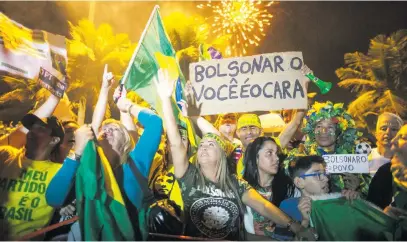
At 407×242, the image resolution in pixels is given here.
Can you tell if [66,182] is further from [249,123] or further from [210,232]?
[249,123]

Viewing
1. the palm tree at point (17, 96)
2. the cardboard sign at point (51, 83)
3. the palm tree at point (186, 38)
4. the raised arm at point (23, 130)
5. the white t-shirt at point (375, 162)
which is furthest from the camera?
the palm tree at point (186, 38)

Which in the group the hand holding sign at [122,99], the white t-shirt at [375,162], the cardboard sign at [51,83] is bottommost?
the white t-shirt at [375,162]

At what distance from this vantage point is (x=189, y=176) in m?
4.53

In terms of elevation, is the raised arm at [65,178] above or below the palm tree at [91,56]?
below

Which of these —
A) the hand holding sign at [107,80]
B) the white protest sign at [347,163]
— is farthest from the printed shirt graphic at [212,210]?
the hand holding sign at [107,80]

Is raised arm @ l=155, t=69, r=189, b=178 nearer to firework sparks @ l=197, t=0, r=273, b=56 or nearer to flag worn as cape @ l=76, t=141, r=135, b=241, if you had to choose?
flag worn as cape @ l=76, t=141, r=135, b=241

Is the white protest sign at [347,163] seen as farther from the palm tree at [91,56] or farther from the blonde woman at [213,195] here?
→ the palm tree at [91,56]

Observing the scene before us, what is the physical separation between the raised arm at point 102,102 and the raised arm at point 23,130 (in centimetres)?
59

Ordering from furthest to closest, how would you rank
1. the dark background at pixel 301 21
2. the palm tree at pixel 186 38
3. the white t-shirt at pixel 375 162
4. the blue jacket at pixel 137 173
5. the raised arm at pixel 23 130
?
the palm tree at pixel 186 38 < the dark background at pixel 301 21 < the raised arm at pixel 23 130 < the white t-shirt at pixel 375 162 < the blue jacket at pixel 137 173

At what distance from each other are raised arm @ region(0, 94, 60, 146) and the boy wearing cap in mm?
75

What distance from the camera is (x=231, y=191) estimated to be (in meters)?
4.49

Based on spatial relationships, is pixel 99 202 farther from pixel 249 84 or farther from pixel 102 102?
pixel 249 84

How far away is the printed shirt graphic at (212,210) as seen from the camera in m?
4.46

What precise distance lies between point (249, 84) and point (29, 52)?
309 cm
